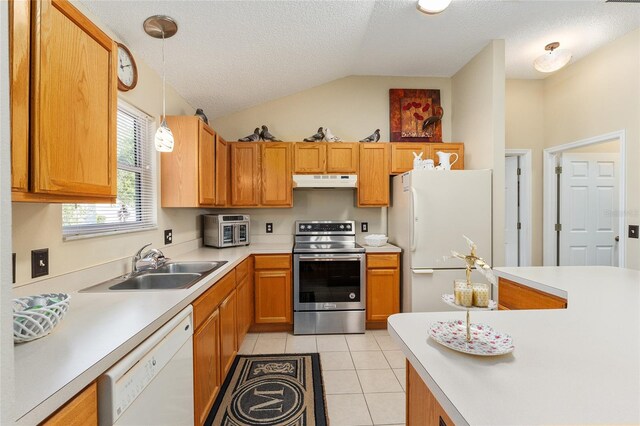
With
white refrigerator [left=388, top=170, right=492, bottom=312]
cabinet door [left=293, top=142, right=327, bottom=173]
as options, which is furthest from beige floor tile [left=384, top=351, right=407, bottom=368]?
cabinet door [left=293, top=142, right=327, bottom=173]

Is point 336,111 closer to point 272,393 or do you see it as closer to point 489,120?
point 489,120

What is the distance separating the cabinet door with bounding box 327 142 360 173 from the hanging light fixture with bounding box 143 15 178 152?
1.86 m

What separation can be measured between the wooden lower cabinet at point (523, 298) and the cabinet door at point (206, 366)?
74.1 inches

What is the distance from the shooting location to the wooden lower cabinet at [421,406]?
33.9 inches

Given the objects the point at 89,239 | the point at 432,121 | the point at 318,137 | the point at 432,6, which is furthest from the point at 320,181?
the point at 89,239

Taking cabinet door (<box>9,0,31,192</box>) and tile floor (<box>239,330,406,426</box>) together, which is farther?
tile floor (<box>239,330,406,426</box>)

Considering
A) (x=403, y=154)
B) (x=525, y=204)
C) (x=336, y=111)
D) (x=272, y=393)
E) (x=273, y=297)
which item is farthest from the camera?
(x=336, y=111)

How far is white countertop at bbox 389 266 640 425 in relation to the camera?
62cm

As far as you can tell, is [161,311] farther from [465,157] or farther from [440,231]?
[465,157]

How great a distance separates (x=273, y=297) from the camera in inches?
123

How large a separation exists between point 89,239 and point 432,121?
362cm

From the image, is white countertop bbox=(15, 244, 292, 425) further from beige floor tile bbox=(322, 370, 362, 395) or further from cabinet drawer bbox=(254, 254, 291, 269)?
cabinet drawer bbox=(254, 254, 291, 269)

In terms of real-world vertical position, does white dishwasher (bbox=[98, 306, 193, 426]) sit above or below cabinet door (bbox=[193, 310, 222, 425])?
above

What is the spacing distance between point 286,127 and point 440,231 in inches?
87.1
